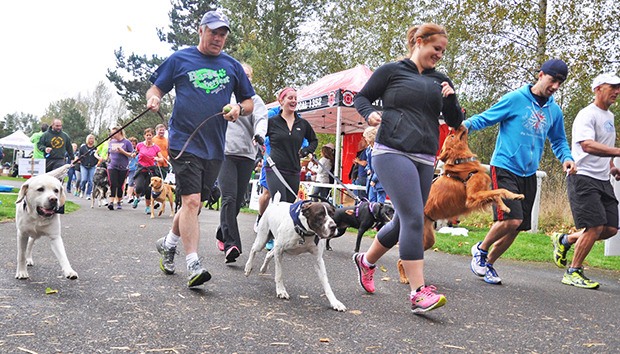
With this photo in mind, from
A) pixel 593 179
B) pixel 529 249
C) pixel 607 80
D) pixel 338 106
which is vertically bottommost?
pixel 529 249

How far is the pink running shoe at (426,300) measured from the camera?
346 centimetres

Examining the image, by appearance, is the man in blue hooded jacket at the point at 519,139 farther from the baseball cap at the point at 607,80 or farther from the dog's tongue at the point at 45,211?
the dog's tongue at the point at 45,211

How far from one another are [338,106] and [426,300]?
9.54 m

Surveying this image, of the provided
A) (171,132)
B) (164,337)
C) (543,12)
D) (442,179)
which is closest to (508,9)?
(543,12)

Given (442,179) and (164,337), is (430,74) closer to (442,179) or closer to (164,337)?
(442,179)

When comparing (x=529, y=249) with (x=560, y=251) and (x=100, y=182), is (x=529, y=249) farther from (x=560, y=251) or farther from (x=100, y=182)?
(x=100, y=182)

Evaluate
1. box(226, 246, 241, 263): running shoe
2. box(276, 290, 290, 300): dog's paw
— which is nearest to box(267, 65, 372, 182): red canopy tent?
box(226, 246, 241, 263): running shoe

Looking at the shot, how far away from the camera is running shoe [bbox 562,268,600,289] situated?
526 cm

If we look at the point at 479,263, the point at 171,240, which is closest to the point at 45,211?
the point at 171,240

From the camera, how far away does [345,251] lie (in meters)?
7.33

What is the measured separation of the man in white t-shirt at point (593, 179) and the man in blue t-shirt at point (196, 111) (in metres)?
3.49

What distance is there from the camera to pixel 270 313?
137 inches

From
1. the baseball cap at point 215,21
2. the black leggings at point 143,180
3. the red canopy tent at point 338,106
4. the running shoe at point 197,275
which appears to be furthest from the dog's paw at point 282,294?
the black leggings at point 143,180

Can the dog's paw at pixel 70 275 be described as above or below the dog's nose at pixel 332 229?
below
